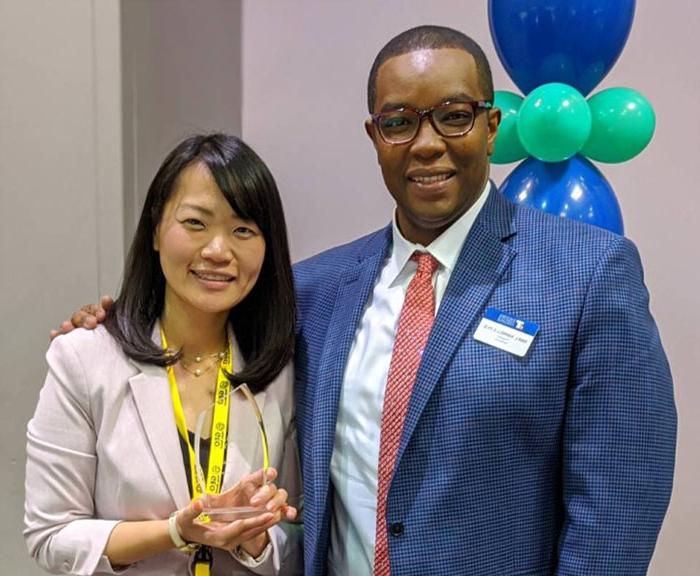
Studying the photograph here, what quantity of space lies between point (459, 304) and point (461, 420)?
0.67 ft

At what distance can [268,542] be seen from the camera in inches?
60.3

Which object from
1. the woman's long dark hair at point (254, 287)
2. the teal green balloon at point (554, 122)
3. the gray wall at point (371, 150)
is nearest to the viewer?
the woman's long dark hair at point (254, 287)

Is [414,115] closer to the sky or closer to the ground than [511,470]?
closer to the sky

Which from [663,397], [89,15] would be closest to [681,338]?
[663,397]

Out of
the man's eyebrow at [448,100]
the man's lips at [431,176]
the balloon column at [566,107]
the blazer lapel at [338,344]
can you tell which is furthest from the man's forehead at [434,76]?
the balloon column at [566,107]

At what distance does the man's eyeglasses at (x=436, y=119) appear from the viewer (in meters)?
1.38

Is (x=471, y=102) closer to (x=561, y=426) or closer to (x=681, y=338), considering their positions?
(x=561, y=426)

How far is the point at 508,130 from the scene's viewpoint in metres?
1.93

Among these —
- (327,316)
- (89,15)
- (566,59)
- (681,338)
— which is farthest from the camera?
(681,338)

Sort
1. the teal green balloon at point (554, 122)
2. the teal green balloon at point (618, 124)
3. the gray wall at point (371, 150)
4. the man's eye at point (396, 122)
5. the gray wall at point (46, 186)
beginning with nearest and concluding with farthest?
1. the man's eye at point (396, 122)
2. the teal green balloon at point (554, 122)
3. the teal green balloon at point (618, 124)
4. the gray wall at point (46, 186)
5. the gray wall at point (371, 150)

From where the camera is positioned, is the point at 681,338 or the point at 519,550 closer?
the point at 519,550

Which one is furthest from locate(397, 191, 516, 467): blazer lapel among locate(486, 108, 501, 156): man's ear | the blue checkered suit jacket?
locate(486, 108, 501, 156): man's ear

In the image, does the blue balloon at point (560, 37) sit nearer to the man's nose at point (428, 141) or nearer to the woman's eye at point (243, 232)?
the man's nose at point (428, 141)

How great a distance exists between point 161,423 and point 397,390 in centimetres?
45
